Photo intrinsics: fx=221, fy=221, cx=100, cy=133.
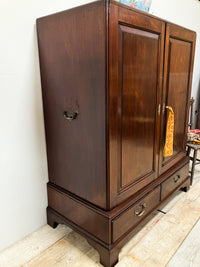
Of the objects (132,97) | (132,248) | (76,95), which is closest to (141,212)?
(132,248)

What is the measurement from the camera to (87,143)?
118 cm

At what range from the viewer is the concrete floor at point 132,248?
1272 mm

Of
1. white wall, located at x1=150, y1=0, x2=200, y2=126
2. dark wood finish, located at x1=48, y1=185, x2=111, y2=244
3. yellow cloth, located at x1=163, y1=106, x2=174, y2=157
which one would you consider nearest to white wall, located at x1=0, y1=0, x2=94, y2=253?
dark wood finish, located at x1=48, y1=185, x2=111, y2=244

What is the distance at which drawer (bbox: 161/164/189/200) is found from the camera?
5.44 feet

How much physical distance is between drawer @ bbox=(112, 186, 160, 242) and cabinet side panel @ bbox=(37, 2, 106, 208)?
0.16 m

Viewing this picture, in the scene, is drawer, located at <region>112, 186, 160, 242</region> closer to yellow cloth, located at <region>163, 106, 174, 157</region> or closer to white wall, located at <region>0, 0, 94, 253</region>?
yellow cloth, located at <region>163, 106, 174, 157</region>

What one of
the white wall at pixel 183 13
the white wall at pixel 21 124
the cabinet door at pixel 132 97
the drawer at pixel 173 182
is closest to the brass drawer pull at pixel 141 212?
the cabinet door at pixel 132 97

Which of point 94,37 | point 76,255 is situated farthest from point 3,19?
point 76,255

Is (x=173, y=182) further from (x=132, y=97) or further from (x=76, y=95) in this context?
(x=76, y=95)

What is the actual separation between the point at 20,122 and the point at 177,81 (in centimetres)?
111

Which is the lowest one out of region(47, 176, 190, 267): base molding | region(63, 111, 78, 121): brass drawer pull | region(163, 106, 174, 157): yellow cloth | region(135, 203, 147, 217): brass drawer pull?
region(47, 176, 190, 267): base molding

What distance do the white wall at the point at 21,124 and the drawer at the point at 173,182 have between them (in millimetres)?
879

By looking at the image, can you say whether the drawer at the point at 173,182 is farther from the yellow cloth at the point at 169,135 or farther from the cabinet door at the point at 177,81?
the yellow cloth at the point at 169,135

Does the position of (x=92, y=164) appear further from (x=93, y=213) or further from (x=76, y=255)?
(x=76, y=255)
